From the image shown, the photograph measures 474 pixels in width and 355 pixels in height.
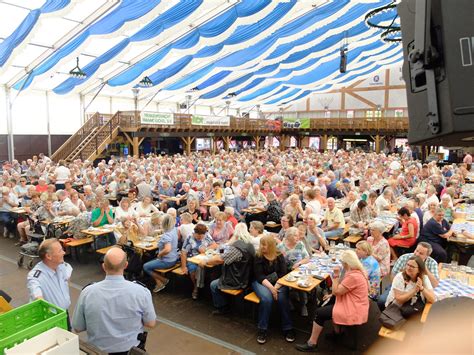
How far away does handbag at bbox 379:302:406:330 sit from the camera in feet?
12.0

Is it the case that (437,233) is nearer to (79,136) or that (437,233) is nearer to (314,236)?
(314,236)

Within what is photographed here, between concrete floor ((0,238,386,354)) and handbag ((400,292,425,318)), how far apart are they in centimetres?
77

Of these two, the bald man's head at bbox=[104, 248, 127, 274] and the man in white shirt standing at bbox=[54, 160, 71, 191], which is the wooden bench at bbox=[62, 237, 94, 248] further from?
the man in white shirt standing at bbox=[54, 160, 71, 191]

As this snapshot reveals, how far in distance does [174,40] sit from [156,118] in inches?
202

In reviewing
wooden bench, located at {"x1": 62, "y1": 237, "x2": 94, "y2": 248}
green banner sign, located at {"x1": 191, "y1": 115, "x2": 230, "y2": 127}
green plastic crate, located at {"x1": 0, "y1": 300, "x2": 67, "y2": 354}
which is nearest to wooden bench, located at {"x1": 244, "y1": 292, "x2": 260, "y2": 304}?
green plastic crate, located at {"x1": 0, "y1": 300, "x2": 67, "y2": 354}

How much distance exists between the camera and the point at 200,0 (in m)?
12.8

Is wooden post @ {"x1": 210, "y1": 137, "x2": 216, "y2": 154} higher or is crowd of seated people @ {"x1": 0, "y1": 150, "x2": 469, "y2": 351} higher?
wooden post @ {"x1": 210, "y1": 137, "x2": 216, "y2": 154}

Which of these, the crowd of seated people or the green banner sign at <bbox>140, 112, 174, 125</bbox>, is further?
the green banner sign at <bbox>140, 112, 174, 125</bbox>

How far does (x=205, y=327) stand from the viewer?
15.5 feet

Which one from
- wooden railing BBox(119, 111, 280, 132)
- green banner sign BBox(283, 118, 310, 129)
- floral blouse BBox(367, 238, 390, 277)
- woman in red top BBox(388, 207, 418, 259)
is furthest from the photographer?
green banner sign BBox(283, 118, 310, 129)

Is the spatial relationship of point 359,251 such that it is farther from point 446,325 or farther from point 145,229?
point 145,229

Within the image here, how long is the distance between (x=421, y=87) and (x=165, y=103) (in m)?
26.0

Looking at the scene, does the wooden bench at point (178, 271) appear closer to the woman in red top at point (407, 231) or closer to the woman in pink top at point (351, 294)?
the woman in pink top at point (351, 294)

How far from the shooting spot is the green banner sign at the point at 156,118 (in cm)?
1959
